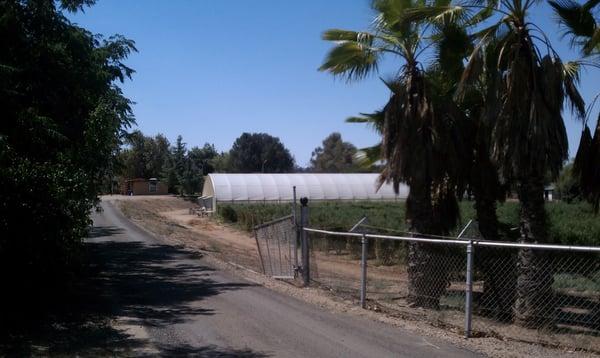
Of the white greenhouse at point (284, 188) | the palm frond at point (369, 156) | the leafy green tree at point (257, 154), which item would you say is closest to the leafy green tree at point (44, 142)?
the palm frond at point (369, 156)

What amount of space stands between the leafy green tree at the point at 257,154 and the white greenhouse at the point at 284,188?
191 feet

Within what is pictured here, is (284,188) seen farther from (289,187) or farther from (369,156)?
(369,156)

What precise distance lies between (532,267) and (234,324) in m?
4.84

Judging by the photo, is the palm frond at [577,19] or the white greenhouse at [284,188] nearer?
the palm frond at [577,19]

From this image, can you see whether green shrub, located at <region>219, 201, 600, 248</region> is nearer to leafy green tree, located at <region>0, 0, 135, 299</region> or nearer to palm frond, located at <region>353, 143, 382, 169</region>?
palm frond, located at <region>353, 143, 382, 169</region>

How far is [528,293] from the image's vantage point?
10172 millimetres

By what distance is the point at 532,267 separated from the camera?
10.2 m

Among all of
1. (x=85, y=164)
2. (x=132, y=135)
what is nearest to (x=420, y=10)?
(x=85, y=164)

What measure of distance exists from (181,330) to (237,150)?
11569 cm

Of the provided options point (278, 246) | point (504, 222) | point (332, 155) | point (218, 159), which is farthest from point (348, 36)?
point (332, 155)

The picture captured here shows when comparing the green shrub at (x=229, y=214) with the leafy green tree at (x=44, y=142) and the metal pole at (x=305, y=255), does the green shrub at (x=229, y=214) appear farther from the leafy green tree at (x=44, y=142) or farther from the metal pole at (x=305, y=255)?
the metal pole at (x=305, y=255)

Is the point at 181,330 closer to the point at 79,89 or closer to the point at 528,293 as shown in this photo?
the point at 528,293

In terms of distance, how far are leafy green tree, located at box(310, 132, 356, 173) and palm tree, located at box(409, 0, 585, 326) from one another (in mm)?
117960

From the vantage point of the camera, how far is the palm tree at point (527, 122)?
10.2 m
